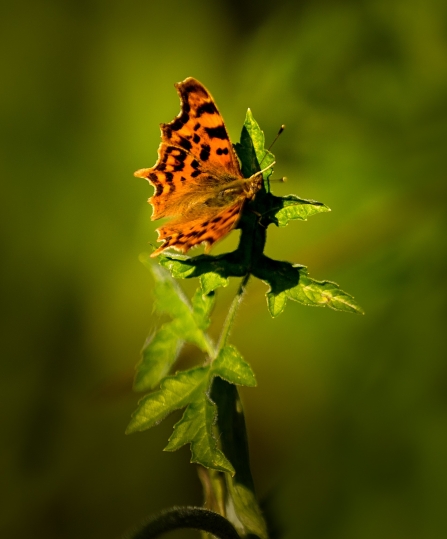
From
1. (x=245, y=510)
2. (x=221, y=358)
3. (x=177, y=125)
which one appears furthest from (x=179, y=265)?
(x=245, y=510)

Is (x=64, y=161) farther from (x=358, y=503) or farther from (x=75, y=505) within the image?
(x=358, y=503)

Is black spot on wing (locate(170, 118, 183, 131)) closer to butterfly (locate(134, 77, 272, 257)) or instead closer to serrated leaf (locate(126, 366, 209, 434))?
butterfly (locate(134, 77, 272, 257))

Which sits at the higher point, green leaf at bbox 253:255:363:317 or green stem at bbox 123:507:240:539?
green leaf at bbox 253:255:363:317

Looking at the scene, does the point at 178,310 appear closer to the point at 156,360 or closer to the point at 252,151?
the point at 156,360

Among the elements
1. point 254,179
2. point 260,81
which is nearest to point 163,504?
point 254,179

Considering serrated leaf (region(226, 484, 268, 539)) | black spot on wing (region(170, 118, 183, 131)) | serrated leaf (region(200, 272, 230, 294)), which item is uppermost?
black spot on wing (region(170, 118, 183, 131))

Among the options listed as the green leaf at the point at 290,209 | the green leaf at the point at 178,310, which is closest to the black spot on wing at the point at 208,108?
the green leaf at the point at 290,209

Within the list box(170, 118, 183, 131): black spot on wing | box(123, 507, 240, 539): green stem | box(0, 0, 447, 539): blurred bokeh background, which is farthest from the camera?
box(0, 0, 447, 539): blurred bokeh background

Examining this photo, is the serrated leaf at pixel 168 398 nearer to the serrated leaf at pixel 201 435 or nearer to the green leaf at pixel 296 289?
the serrated leaf at pixel 201 435

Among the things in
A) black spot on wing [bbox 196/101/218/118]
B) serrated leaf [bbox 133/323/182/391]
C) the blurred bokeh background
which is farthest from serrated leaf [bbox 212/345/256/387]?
the blurred bokeh background
